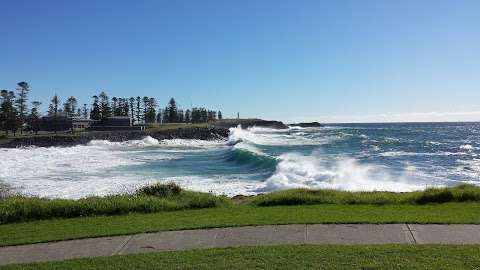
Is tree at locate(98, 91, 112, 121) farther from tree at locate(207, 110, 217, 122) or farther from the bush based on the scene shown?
the bush

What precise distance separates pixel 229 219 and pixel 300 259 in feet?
9.35

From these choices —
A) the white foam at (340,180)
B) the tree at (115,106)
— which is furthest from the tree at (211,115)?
the white foam at (340,180)

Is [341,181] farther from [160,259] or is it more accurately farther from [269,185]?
[160,259]

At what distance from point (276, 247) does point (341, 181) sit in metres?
16.1

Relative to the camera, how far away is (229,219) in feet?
26.9

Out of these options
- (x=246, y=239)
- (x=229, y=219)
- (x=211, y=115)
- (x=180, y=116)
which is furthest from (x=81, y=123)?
(x=246, y=239)

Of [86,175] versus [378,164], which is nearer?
[86,175]

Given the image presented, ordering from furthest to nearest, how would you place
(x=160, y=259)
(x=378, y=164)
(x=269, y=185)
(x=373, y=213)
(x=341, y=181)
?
(x=378, y=164) → (x=341, y=181) → (x=269, y=185) → (x=373, y=213) → (x=160, y=259)

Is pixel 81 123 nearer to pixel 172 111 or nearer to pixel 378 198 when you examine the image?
pixel 172 111

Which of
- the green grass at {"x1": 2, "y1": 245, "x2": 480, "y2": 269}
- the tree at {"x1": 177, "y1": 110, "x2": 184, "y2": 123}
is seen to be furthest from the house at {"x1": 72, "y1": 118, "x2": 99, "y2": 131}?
the green grass at {"x1": 2, "y1": 245, "x2": 480, "y2": 269}

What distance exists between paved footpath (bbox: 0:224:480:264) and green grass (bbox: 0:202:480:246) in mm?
314

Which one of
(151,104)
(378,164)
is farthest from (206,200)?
(151,104)

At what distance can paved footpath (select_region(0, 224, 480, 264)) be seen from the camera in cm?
633

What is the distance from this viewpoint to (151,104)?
414 ft
